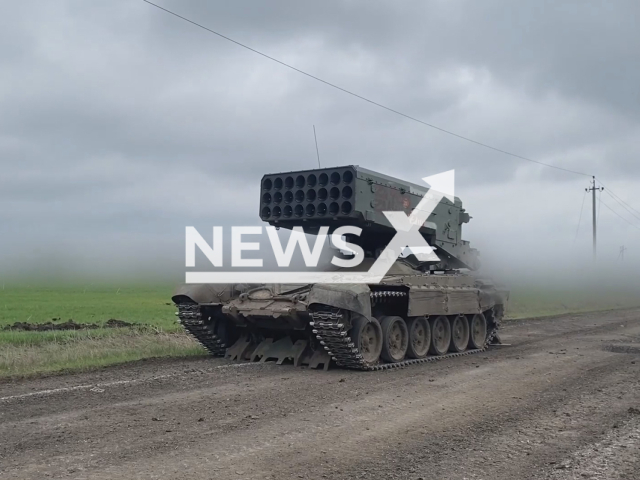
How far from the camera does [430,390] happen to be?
955 cm

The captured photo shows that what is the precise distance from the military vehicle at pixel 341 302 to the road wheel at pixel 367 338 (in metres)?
0.02

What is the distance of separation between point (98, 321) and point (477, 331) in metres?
12.9

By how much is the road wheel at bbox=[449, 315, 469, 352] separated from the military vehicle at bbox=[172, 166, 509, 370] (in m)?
0.04

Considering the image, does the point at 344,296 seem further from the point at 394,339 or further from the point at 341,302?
the point at 394,339

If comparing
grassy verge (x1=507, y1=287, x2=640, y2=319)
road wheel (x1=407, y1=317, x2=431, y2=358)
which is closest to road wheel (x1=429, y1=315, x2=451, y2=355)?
road wheel (x1=407, y1=317, x2=431, y2=358)

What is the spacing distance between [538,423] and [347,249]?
6.48 metres

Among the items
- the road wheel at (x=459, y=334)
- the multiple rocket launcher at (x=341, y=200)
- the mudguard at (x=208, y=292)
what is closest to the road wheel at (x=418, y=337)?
the road wheel at (x=459, y=334)

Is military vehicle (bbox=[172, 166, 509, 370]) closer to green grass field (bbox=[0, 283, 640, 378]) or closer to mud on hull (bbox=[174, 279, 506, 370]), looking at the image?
mud on hull (bbox=[174, 279, 506, 370])

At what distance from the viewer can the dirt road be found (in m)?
Answer: 5.79

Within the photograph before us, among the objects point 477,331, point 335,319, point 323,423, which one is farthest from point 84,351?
point 477,331

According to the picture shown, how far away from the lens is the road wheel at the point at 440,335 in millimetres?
13617

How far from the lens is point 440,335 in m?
14.0

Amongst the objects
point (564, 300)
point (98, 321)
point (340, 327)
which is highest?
point (340, 327)

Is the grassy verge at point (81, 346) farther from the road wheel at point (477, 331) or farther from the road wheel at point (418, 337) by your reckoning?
the road wheel at point (477, 331)
